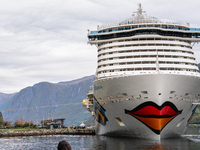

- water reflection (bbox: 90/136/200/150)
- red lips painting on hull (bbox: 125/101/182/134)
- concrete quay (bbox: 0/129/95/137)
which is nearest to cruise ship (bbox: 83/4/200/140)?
red lips painting on hull (bbox: 125/101/182/134)

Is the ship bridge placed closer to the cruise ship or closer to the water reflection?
the cruise ship

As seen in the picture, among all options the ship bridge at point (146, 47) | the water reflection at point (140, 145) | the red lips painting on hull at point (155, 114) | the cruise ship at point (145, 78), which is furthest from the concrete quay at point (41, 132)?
the red lips painting on hull at point (155, 114)

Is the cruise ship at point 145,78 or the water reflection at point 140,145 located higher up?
the cruise ship at point 145,78

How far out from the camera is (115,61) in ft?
138

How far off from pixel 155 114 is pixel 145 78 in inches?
155

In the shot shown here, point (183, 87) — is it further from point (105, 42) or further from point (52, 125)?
point (52, 125)

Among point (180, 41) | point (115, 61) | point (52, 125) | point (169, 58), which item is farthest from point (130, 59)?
point (52, 125)

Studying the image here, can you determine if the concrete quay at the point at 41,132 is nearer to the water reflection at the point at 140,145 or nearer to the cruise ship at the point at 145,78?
the cruise ship at the point at 145,78

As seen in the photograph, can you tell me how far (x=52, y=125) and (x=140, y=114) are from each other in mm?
44641

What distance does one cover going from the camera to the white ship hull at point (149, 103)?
122 feet

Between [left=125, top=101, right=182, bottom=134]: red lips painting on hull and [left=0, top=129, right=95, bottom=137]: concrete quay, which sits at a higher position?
[left=125, top=101, right=182, bottom=134]: red lips painting on hull

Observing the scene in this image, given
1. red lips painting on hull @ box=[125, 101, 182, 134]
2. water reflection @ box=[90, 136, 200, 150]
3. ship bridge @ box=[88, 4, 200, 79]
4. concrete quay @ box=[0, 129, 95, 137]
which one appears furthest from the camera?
concrete quay @ box=[0, 129, 95, 137]

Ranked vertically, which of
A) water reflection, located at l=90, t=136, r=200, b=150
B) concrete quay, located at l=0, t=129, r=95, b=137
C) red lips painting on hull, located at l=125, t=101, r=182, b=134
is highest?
red lips painting on hull, located at l=125, t=101, r=182, b=134

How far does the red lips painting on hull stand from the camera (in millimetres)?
37281
